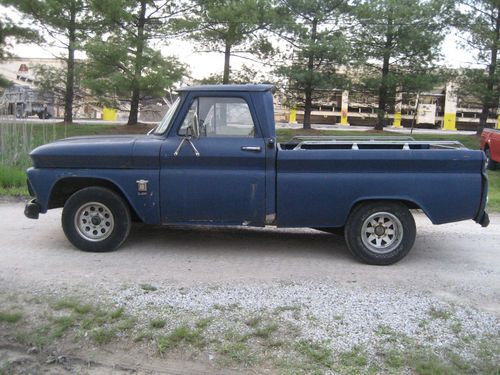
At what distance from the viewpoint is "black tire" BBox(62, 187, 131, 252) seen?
6.15 m

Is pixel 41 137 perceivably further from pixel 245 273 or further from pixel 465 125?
pixel 465 125

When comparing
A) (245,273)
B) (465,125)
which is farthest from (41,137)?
(465,125)

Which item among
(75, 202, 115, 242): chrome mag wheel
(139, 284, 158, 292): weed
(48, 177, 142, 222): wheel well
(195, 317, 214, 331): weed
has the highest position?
(48, 177, 142, 222): wheel well

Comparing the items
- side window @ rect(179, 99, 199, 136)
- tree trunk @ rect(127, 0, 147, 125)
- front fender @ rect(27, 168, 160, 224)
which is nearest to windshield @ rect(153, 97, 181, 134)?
side window @ rect(179, 99, 199, 136)

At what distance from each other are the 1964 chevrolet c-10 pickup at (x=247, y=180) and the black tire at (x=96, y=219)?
11 millimetres

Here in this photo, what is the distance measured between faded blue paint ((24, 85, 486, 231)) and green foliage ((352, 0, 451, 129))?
16.3 meters

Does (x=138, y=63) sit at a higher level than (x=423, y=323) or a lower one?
higher

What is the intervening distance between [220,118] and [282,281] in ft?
6.50

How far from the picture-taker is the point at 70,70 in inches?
890

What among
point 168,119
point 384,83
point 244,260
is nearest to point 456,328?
point 244,260

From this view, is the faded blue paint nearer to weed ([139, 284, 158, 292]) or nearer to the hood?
the hood

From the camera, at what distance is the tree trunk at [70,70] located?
20.5 metres

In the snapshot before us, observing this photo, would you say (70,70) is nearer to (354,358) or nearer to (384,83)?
(384,83)

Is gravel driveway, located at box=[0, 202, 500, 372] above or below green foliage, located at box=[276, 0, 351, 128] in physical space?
below
